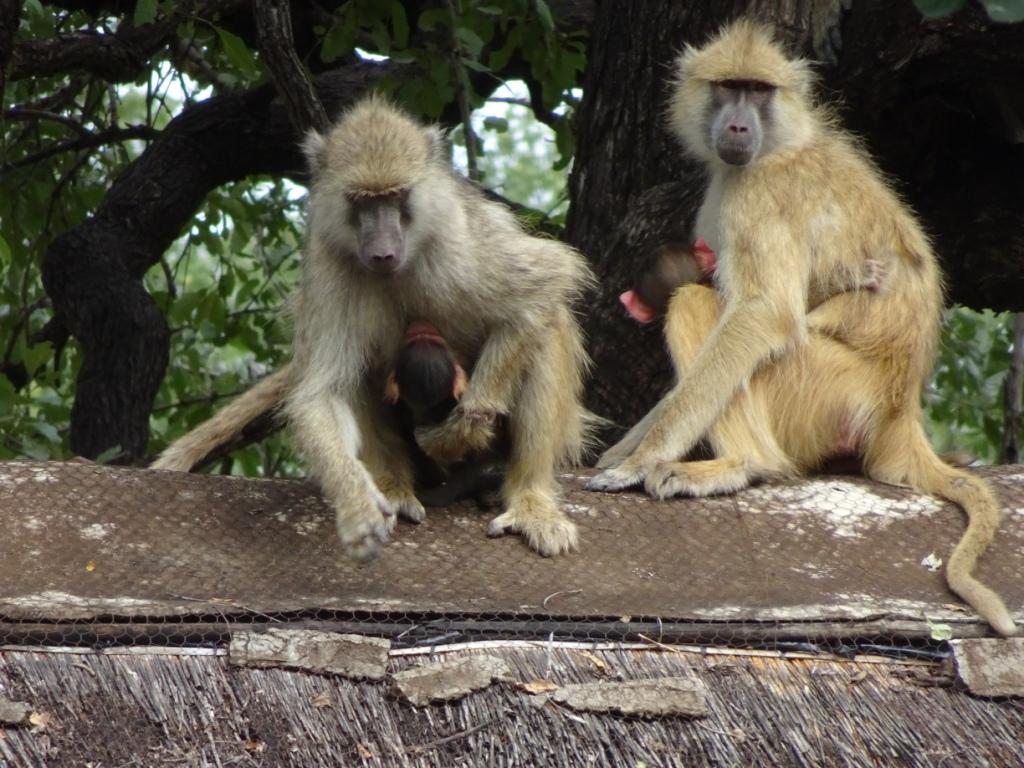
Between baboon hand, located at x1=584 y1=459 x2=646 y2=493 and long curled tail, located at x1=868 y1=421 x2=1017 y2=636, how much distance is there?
2.51 feet

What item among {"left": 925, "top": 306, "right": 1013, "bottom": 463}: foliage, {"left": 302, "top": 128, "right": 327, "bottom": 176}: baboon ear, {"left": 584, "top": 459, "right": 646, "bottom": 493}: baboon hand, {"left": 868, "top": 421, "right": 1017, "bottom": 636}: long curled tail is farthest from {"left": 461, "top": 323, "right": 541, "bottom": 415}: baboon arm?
{"left": 925, "top": 306, "right": 1013, "bottom": 463}: foliage

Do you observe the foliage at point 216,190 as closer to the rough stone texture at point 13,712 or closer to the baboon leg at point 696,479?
the baboon leg at point 696,479

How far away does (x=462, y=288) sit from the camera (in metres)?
4.58

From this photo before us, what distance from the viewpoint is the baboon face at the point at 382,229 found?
434 centimetres

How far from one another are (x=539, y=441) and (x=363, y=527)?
29.7 inches

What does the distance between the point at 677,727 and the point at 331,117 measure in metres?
3.81

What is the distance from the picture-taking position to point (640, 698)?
3773 millimetres

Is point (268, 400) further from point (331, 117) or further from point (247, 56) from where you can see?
point (331, 117)

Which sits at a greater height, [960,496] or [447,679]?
[960,496]

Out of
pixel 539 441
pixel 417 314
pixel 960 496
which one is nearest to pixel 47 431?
pixel 417 314

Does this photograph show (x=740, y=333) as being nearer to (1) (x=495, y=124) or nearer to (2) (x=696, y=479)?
(2) (x=696, y=479)

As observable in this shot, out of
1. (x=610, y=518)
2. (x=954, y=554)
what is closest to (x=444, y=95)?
(x=610, y=518)

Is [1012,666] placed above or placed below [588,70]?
below

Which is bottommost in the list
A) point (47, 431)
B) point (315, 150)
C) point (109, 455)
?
point (47, 431)
